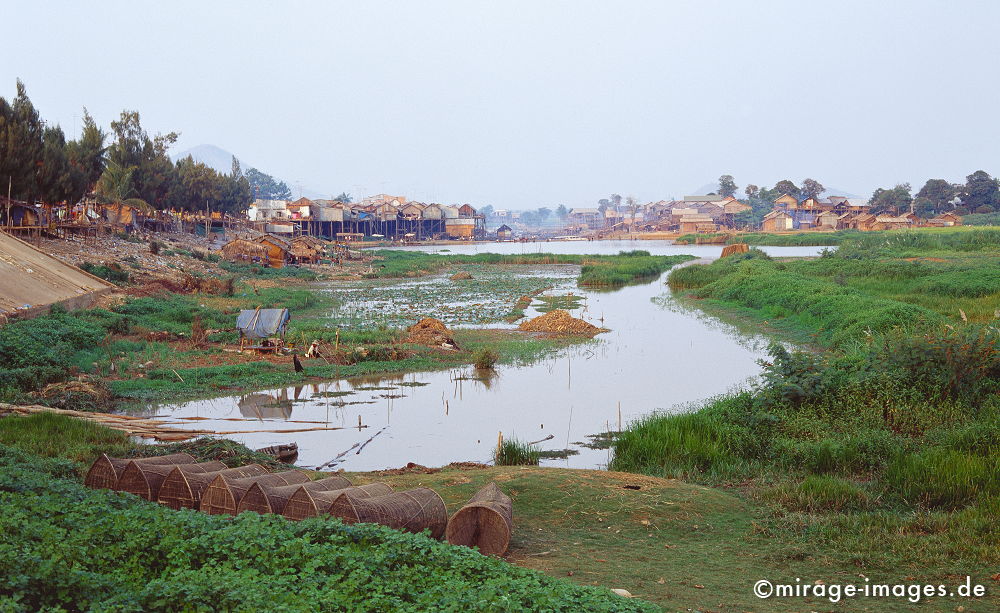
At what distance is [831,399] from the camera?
11.2m

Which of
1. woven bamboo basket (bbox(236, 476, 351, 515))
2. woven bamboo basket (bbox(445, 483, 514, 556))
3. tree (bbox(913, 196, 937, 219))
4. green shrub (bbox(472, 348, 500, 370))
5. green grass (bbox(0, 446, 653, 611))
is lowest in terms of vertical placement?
green shrub (bbox(472, 348, 500, 370))

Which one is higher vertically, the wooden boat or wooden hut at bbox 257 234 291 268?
wooden hut at bbox 257 234 291 268

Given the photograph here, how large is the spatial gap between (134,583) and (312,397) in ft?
34.2

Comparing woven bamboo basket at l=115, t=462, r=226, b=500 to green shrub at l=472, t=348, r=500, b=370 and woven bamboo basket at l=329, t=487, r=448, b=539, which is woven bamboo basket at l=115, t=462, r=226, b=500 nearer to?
woven bamboo basket at l=329, t=487, r=448, b=539

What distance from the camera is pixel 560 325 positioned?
918 inches

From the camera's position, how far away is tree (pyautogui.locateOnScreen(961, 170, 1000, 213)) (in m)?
86.5

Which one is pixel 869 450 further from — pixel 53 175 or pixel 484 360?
pixel 53 175

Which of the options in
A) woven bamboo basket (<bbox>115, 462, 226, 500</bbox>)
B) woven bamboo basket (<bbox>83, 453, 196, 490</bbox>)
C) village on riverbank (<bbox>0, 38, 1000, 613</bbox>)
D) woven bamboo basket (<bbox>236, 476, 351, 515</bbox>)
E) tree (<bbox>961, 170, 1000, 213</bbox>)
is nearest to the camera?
village on riverbank (<bbox>0, 38, 1000, 613</bbox>)

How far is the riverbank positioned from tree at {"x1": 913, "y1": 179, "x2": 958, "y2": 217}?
82.6 metres

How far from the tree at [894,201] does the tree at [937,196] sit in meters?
1.36

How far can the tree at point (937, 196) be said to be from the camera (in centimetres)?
8906

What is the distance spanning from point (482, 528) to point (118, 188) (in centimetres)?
4174

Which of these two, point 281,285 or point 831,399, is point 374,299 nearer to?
point 281,285

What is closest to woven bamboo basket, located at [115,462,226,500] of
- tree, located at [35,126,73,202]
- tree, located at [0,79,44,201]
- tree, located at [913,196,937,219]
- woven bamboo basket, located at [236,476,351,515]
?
woven bamboo basket, located at [236,476,351,515]
